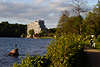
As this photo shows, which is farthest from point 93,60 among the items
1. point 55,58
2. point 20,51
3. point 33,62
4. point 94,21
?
point 94,21

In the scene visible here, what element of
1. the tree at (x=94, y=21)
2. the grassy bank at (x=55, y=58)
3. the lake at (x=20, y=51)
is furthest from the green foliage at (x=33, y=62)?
the tree at (x=94, y=21)

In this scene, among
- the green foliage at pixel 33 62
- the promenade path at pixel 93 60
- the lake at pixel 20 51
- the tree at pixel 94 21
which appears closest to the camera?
the green foliage at pixel 33 62

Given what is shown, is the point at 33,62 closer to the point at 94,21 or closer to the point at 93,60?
the point at 93,60

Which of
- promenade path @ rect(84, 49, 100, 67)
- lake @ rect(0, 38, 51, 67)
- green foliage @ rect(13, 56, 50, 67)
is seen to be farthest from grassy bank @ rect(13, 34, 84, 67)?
promenade path @ rect(84, 49, 100, 67)

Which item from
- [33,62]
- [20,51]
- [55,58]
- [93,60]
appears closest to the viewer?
A: [33,62]

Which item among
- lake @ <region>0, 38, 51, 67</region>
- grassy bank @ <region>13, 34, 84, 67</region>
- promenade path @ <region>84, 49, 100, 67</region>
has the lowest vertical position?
lake @ <region>0, 38, 51, 67</region>

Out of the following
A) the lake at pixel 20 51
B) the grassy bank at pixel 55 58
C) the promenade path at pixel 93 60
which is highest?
the grassy bank at pixel 55 58

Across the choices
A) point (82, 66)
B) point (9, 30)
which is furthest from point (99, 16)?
point (9, 30)

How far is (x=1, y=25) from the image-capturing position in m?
194

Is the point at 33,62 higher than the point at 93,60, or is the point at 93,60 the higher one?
the point at 33,62

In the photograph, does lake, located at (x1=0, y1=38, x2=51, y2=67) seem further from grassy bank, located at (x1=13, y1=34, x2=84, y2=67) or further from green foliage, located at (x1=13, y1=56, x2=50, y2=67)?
green foliage, located at (x1=13, y1=56, x2=50, y2=67)

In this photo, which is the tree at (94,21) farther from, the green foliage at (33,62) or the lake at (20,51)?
the green foliage at (33,62)

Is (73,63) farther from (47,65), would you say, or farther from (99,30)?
(99,30)

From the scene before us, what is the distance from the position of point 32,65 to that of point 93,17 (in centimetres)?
5890
